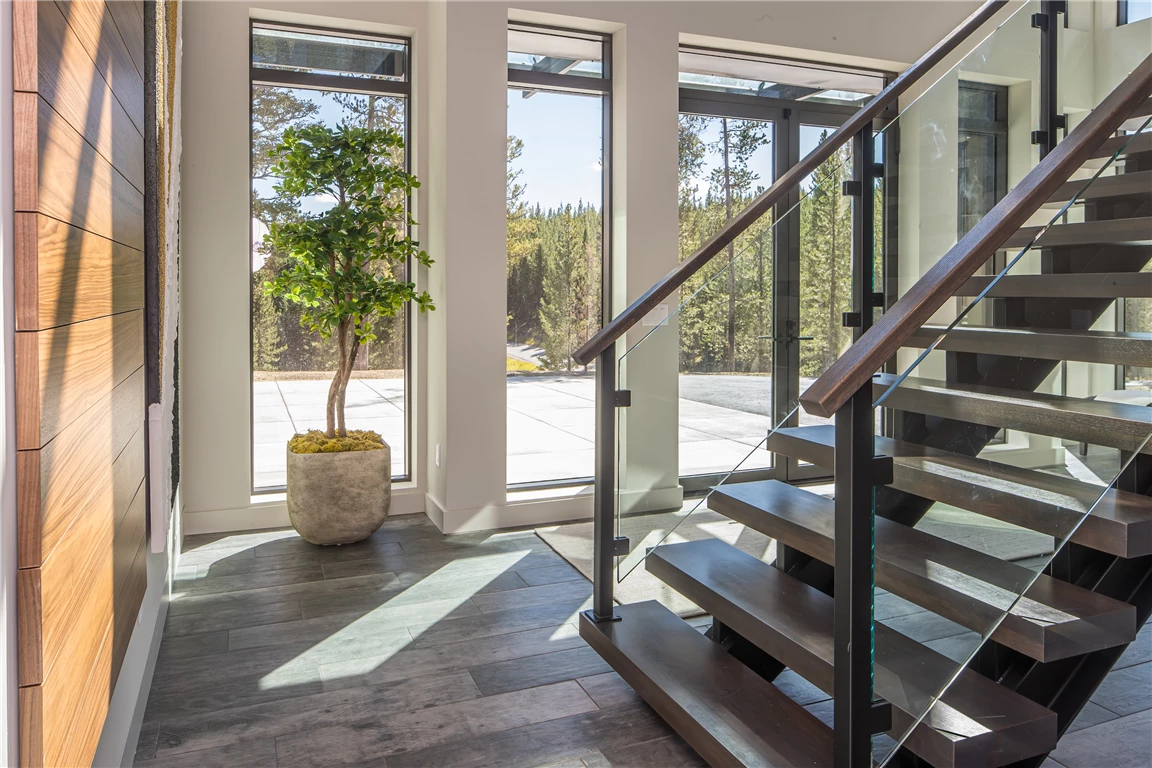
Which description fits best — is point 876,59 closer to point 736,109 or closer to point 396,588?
point 736,109

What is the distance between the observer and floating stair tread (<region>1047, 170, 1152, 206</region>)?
6.30 ft

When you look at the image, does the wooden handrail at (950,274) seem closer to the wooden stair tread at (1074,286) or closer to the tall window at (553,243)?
the wooden stair tread at (1074,286)

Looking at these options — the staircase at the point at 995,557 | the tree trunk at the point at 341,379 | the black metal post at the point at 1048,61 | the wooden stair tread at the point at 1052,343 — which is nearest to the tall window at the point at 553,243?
the tree trunk at the point at 341,379

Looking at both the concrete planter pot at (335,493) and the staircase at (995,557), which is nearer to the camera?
the staircase at (995,557)

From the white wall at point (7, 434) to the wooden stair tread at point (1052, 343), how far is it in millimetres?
1549

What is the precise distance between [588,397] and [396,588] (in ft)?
5.66

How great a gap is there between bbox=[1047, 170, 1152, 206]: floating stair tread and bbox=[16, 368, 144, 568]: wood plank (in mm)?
1991

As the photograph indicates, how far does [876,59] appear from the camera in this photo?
513 cm

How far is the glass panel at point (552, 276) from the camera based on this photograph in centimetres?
461

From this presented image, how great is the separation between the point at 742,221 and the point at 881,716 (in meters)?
1.63

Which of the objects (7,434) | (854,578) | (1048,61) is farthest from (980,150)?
(7,434)

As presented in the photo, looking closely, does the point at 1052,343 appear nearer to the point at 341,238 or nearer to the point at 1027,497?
the point at 1027,497

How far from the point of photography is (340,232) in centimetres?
386

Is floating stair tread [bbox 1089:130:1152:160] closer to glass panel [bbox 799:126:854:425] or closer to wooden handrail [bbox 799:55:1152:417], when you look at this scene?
wooden handrail [bbox 799:55:1152:417]
